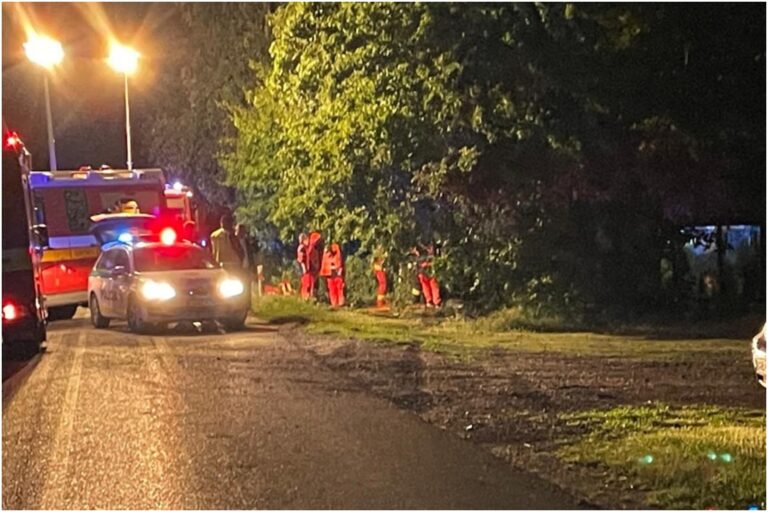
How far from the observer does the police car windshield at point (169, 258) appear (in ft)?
64.5

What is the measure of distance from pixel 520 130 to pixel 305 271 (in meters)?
8.88

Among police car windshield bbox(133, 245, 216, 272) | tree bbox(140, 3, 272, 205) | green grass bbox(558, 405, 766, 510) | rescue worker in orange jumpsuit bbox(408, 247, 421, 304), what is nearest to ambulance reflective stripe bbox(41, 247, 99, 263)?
police car windshield bbox(133, 245, 216, 272)

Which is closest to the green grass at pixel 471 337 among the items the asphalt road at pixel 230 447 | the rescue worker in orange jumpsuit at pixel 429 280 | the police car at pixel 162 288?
the rescue worker in orange jumpsuit at pixel 429 280

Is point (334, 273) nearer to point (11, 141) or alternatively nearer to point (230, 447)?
point (11, 141)

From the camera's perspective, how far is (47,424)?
35.8 ft

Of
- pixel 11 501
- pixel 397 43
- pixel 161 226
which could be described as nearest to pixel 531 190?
pixel 397 43

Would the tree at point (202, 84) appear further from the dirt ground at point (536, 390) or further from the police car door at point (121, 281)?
the dirt ground at point (536, 390)

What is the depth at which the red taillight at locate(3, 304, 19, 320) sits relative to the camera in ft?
47.3

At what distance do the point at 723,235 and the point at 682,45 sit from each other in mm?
4964

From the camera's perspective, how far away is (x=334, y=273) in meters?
24.5

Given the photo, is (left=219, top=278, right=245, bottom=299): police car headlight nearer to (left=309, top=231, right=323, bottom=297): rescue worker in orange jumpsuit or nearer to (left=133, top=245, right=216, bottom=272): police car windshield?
(left=133, top=245, right=216, bottom=272): police car windshield

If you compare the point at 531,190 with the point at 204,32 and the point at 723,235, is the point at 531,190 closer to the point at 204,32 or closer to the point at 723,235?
the point at 723,235

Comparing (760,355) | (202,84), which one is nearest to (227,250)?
(760,355)

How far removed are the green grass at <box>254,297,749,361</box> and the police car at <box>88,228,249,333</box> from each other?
1398mm
